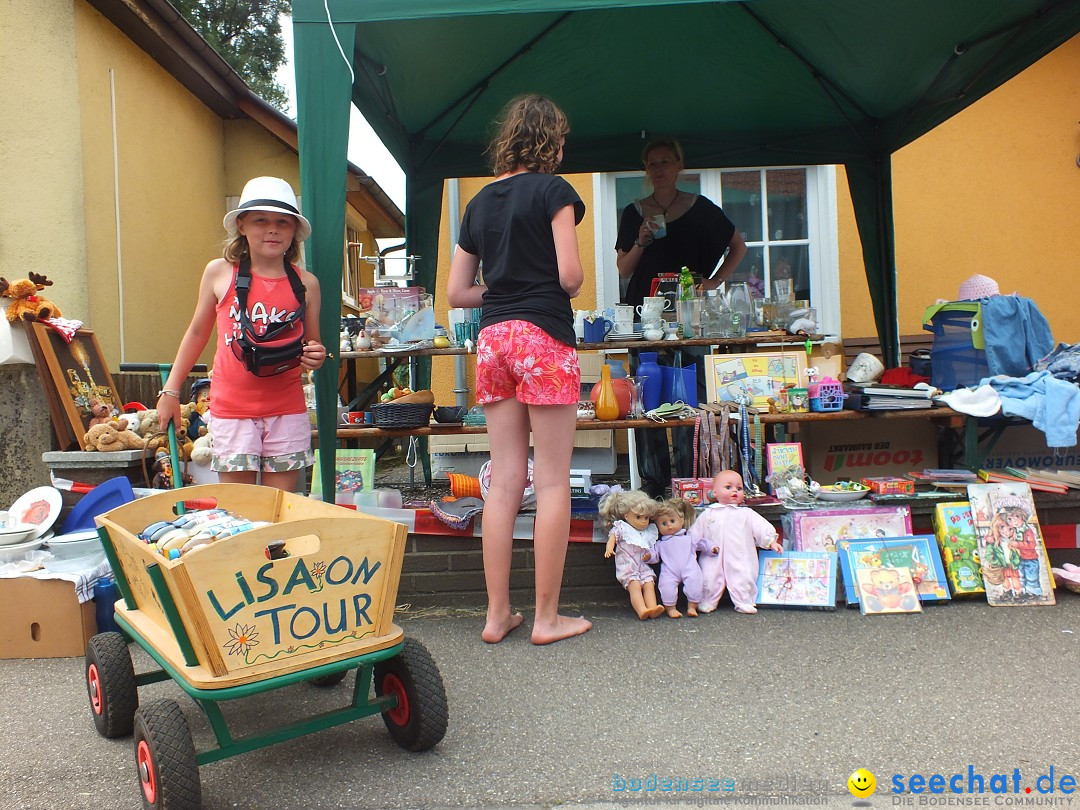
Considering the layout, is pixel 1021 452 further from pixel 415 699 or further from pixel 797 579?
pixel 415 699

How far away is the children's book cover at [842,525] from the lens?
142 inches

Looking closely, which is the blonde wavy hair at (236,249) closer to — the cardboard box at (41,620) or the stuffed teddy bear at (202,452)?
the cardboard box at (41,620)

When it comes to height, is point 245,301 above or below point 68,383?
above

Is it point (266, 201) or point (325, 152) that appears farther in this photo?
point (325, 152)

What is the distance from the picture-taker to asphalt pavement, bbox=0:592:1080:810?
2.06 metres

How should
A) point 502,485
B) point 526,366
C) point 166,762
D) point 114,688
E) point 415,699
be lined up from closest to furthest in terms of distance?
point 166,762 < point 415,699 < point 114,688 < point 526,366 < point 502,485

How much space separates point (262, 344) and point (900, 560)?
9.12 ft

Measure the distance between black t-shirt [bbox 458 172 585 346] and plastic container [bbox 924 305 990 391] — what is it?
267cm

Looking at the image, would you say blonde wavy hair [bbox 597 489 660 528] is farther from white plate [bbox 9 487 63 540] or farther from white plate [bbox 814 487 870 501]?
white plate [bbox 9 487 63 540]

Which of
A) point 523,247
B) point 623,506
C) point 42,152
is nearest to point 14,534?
point 523,247

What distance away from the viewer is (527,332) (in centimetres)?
298

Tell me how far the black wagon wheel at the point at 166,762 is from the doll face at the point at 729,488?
2.39m

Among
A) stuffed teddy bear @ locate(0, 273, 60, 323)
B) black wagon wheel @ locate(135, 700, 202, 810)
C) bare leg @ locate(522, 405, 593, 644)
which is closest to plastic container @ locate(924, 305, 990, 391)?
bare leg @ locate(522, 405, 593, 644)

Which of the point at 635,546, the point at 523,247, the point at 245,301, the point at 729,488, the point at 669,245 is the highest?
the point at 669,245
